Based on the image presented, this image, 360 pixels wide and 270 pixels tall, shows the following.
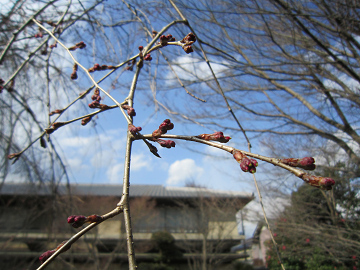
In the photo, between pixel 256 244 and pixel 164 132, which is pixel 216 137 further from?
pixel 256 244

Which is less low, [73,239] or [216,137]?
[216,137]

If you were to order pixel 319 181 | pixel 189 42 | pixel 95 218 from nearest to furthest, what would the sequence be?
1. pixel 319 181
2. pixel 95 218
3. pixel 189 42

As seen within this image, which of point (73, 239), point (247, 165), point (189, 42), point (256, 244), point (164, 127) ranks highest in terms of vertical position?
point (189, 42)

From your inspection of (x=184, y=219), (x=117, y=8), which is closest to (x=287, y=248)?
(x=184, y=219)

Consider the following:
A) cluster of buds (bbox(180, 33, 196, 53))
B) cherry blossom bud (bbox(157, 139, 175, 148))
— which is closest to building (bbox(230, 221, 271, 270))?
cluster of buds (bbox(180, 33, 196, 53))

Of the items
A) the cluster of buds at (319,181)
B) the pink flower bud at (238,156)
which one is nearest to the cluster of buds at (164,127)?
the pink flower bud at (238,156)

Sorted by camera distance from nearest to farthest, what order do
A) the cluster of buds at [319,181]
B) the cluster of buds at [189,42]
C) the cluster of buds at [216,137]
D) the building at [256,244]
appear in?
the cluster of buds at [319,181] → the cluster of buds at [216,137] → the cluster of buds at [189,42] → the building at [256,244]

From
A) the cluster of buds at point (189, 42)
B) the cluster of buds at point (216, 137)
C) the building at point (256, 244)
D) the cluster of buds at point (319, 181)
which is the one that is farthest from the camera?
the building at point (256, 244)

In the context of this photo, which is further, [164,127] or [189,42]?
[189,42]

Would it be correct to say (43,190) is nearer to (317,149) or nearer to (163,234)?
(317,149)

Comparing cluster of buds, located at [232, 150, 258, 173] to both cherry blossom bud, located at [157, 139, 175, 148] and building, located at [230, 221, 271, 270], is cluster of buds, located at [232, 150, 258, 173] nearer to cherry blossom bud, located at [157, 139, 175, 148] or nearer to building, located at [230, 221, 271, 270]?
cherry blossom bud, located at [157, 139, 175, 148]

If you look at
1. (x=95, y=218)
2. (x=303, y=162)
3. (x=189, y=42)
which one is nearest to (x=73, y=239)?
(x=95, y=218)

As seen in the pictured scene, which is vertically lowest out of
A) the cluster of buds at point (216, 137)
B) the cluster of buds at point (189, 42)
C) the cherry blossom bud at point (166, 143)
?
the cluster of buds at point (216, 137)

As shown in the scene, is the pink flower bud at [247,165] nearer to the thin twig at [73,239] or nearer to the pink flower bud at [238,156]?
the pink flower bud at [238,156]
